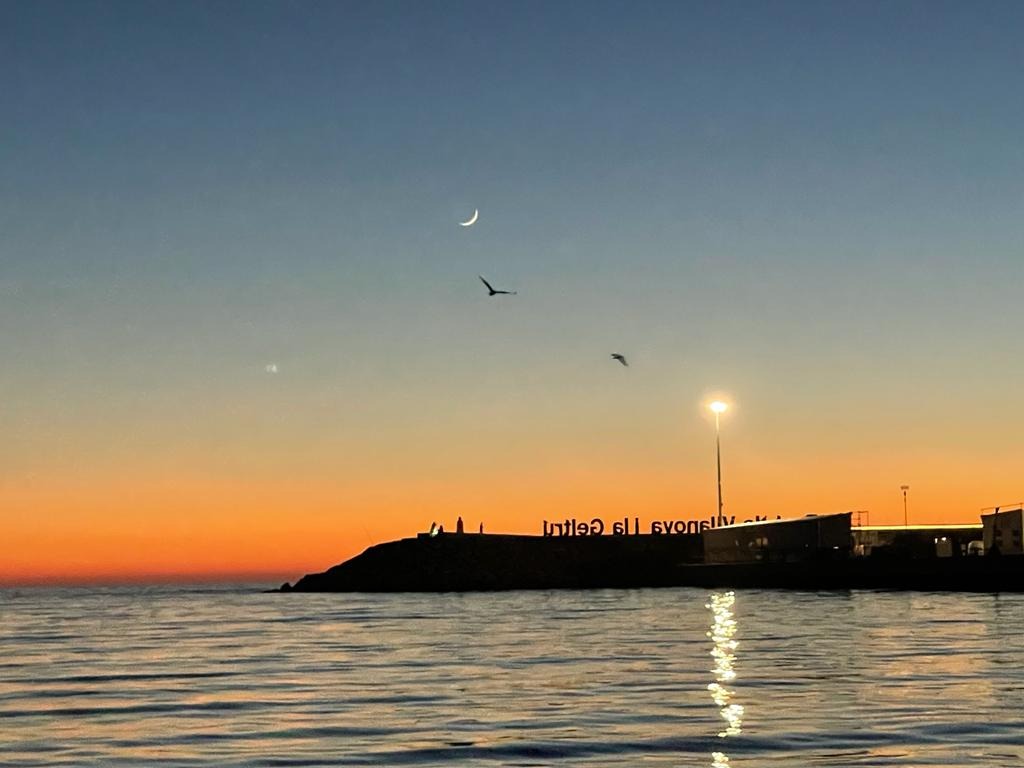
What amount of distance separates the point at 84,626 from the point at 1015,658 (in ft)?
218

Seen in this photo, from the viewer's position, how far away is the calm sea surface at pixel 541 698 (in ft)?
75.5

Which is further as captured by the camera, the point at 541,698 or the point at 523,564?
the point at 523,564

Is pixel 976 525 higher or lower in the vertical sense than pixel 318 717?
higher

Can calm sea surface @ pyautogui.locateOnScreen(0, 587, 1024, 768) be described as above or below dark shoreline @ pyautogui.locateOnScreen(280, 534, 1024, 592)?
below

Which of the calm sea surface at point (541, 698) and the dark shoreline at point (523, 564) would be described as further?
the dark shoreline at point (523, 564)

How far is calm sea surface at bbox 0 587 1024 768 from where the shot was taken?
75.5ft

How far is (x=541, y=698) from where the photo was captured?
32188 millimetres

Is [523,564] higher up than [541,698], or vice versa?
[523,564]

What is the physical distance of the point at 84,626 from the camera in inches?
3583

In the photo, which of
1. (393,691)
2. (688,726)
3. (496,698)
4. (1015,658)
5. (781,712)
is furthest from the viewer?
(1015,658)

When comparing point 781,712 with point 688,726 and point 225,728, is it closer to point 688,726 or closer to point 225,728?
point 688,726

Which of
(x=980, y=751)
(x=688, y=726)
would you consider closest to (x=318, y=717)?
(x=688, y=726)

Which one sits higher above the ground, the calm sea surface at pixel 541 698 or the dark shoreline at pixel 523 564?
the dark shoreline at pixel 523 564

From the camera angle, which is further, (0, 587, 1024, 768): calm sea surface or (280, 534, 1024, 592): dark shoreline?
(280, 534, 1024, 592): dark shoreline
